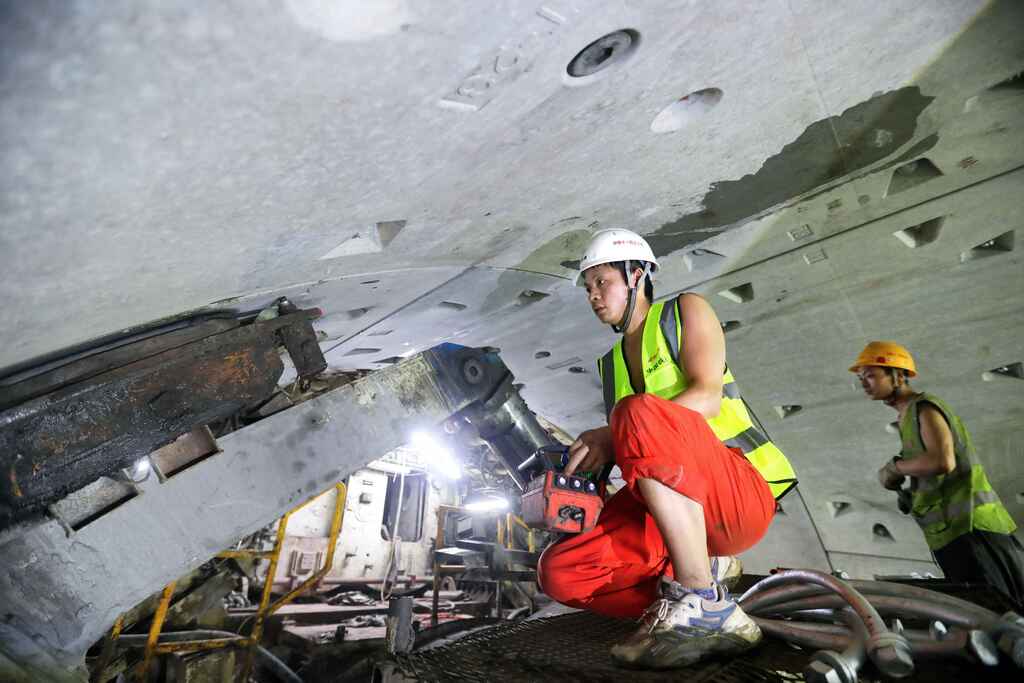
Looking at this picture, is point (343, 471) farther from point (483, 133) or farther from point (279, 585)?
point (279, 585)

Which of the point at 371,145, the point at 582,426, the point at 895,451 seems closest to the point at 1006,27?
the point at 371,145

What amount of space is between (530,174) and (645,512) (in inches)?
52.5

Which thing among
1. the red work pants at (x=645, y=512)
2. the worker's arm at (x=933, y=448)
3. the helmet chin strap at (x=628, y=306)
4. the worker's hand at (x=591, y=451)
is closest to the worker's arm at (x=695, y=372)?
the worker's hand at (x=591, y=451)

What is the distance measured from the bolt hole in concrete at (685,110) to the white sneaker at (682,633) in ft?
5.04

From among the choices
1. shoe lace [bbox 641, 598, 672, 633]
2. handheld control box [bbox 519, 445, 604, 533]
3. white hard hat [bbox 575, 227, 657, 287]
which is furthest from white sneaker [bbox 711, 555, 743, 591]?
white hard hat [bbox 575, 227, 657, 287]

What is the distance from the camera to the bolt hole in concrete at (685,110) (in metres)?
1.84

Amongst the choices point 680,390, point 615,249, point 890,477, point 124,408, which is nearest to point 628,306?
point 615,249

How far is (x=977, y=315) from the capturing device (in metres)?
2.89

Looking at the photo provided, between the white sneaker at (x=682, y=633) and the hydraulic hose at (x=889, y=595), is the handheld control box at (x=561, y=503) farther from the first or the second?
the hydraulic hose at (x=889, y=595)

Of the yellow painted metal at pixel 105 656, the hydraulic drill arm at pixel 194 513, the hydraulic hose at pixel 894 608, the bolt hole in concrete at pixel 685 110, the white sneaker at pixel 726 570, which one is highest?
the bolt hole in concrete at pixel 685 110

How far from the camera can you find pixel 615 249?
2291 millimetres

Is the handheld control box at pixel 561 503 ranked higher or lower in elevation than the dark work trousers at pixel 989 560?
higher

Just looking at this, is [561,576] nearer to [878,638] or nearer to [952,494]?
[878,638]

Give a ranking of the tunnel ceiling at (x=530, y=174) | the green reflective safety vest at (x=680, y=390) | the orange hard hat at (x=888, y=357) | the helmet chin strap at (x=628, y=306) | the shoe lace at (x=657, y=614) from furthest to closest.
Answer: the orange hard hat at (x=888, y=357) < the helmet chin strap at (x=628, y=306) < the green reflective safety vest at (x=680, y=390) < the shoe lace at (x=657, y=614) < the tunnel ceiling at (x=530, y=174)
